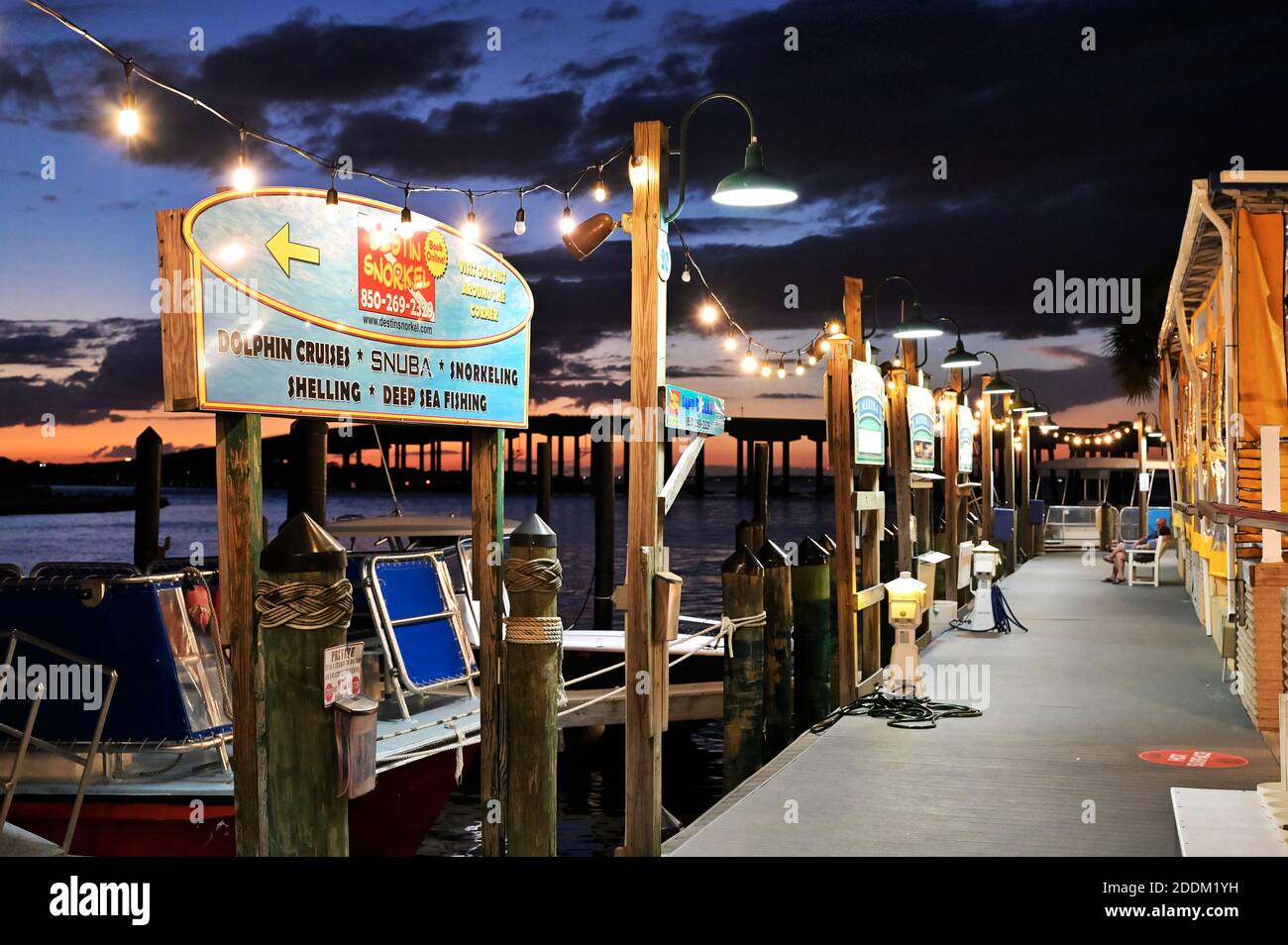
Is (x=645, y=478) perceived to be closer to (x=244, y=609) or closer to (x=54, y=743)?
(x=244, y=609)

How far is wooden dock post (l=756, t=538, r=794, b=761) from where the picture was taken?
12.7 metres

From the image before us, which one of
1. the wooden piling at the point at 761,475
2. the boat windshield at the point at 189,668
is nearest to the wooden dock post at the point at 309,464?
the boat windshield at the point at 189,668

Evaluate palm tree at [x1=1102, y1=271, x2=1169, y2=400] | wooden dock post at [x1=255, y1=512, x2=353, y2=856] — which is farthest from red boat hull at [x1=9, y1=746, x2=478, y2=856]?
palm tree at [x1=1102, y1=271, x2=1169, y2=400]

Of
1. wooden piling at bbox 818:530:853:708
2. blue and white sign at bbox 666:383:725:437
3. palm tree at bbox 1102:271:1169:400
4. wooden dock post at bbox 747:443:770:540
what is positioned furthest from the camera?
palm tree at bbox 1102:271:1169:400

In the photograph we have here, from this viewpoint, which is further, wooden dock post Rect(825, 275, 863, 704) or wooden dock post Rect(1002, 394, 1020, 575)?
wooden dock post Rect(1002, 394, 1020, 575)

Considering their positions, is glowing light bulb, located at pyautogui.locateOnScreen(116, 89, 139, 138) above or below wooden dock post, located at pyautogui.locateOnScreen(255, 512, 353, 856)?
above

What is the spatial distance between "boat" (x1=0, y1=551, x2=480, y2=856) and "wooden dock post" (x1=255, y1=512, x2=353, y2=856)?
213 centimetres

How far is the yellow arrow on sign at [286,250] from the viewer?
5836mm

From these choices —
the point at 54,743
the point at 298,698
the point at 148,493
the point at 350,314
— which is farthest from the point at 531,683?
the point at 148,493

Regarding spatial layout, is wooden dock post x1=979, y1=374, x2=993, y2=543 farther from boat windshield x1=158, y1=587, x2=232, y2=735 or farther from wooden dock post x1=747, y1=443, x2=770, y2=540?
boat windshield x1=158, y1=587, x2=232, y2=735

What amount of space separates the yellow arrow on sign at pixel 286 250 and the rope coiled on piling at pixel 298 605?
1.56 metres

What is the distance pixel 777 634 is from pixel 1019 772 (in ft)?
12.7
